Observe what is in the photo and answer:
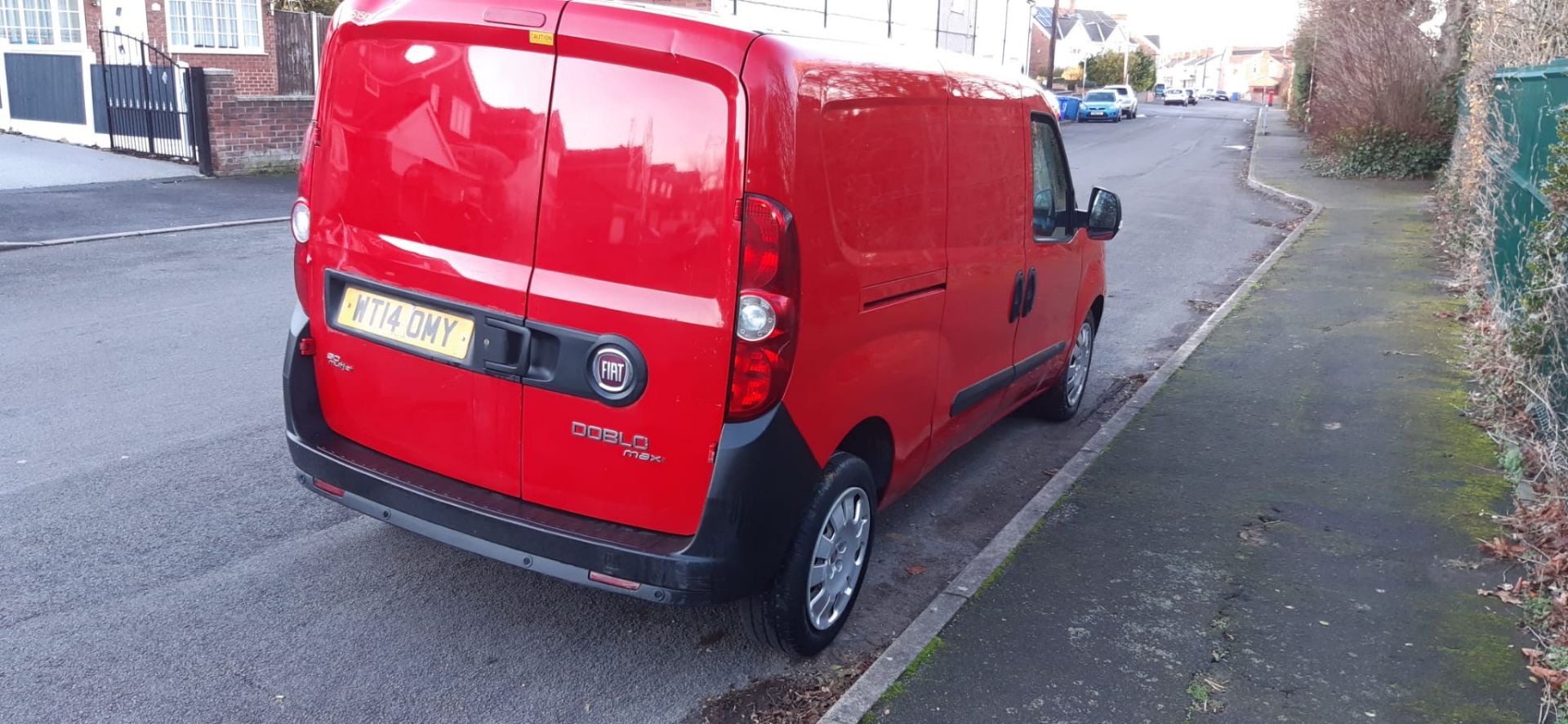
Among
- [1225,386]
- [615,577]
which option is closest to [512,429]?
[615,577]

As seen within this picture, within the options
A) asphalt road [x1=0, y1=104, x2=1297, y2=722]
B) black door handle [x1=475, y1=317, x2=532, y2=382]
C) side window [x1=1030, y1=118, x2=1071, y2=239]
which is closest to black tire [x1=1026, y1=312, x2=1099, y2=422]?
asphalt road [x1=0, y1=104, x2=1297, y2=722]

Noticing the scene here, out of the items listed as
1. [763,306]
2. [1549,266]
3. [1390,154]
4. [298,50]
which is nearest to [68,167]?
[298,50]

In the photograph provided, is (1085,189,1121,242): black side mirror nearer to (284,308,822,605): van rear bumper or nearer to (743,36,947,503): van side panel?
(743,36,947,503): van side panel

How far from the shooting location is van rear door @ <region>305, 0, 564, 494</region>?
3.53 metres

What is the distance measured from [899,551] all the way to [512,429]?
198cm

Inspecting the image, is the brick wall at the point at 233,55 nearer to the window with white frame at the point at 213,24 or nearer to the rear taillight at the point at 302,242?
the window with white frame at the point at 213,24

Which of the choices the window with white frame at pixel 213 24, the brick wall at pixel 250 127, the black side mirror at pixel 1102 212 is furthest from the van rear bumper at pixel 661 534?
the window with white frame at pixel 213 24

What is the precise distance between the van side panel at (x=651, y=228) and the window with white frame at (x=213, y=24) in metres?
23.4

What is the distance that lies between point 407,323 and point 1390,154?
23.4 m

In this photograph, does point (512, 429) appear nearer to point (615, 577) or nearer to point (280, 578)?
point (615, 577)

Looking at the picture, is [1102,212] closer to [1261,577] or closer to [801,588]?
[1261,577]

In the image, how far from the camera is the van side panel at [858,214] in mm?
3443

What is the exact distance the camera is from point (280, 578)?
170 inches

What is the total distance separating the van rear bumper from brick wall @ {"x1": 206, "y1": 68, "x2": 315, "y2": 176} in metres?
15.2
